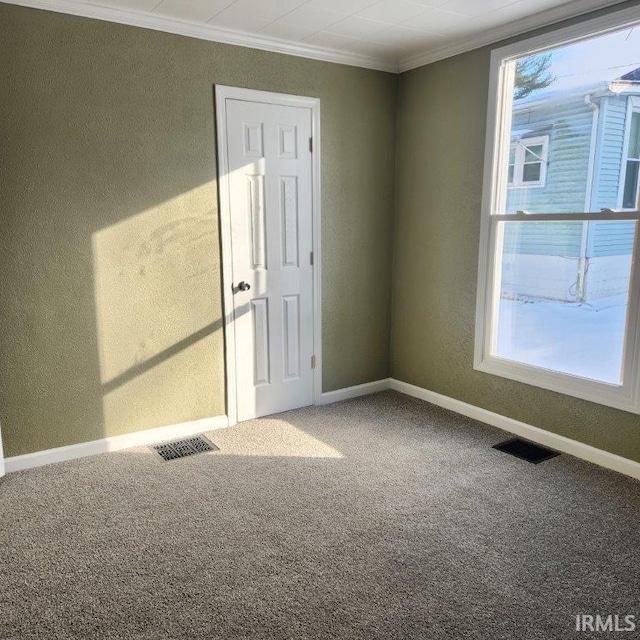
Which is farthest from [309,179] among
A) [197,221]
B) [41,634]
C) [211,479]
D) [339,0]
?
[41,634]

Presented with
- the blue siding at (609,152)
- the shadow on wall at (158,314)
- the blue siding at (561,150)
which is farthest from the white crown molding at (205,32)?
the blue siding at (609,152)

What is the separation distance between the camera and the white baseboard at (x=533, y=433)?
2.97 meters

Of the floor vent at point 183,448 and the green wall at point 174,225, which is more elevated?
the green wall at point 174,225

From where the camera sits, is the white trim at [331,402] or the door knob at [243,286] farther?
the door knob at [243,286]

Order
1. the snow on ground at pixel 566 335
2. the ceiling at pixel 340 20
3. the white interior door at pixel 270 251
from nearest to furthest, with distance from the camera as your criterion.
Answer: the ceiling at pixel 340 20 → the snow on ground at pixel 566 335 → the white interior door at pixel 270 251

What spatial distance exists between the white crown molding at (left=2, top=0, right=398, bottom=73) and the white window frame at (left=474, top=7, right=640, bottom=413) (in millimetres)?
963

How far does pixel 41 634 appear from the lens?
72.1 inches

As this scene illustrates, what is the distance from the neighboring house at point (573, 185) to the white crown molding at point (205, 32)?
1197mm

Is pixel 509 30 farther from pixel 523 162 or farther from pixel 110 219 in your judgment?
pixel 110 219

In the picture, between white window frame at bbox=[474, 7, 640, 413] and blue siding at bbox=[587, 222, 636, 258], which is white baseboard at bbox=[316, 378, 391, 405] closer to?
white window frame at bbox=[474, 7, 640, 413]

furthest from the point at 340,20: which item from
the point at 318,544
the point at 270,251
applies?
the point at 318,544

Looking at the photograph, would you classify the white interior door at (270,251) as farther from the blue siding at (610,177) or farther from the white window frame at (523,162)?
→ the blue siding at (610,177)
